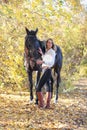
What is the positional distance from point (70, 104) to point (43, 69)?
1.72 meters

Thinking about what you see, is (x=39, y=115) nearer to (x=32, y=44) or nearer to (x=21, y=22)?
(x=32, y=44)

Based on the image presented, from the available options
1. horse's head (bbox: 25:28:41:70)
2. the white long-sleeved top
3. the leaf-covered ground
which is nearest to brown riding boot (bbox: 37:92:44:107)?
the leaf-covered ground

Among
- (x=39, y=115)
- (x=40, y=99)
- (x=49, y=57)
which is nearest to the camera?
(x=39, y=115)

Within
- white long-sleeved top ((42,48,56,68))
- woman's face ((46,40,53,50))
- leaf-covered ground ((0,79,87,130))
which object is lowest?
leaf-covered ground ((0,79,87,130))

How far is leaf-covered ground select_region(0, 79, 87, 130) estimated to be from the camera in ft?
20.8

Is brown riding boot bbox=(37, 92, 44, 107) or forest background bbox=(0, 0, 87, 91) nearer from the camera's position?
forest background bbox=(0, 0, 87, 91)

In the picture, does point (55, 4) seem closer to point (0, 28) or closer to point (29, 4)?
point (29, 4)

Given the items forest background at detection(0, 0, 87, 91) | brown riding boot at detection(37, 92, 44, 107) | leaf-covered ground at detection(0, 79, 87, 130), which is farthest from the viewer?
brown riding boot at detection(37, 92, 44, 107)

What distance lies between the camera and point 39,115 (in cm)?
714

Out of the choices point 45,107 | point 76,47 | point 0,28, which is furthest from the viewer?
point 76,47

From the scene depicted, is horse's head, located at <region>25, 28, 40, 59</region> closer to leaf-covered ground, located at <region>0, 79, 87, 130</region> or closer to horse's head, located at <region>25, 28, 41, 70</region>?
horse's head, located at <region>25, 28, 41, 70</region>

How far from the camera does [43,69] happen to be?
751 centimetres

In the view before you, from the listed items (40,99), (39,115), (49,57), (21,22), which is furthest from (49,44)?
(39,115)

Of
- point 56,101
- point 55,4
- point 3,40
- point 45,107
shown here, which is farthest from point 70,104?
point 55,4
